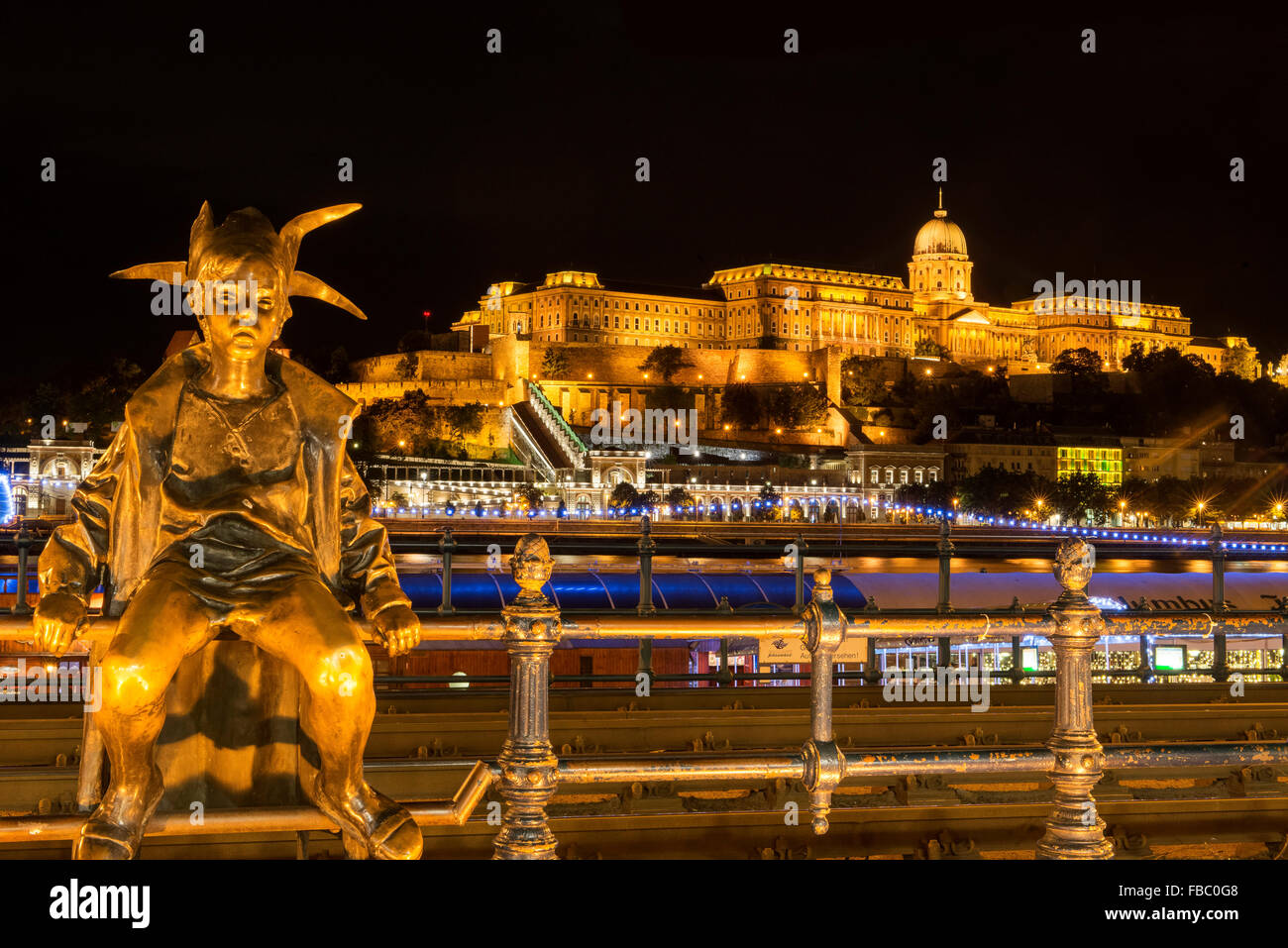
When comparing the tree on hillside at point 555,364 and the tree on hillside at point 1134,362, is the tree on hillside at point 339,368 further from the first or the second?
the tree on hillside at point 1134,362

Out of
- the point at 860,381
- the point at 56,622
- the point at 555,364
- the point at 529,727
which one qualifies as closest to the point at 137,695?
the point at 56,622

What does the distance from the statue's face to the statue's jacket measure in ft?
0.51

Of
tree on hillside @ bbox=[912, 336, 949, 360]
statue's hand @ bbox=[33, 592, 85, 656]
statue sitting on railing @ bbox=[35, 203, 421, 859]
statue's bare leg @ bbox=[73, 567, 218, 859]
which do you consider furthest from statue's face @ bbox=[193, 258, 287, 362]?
tree on hillside @ bbox=[912, 336, 949, 360]

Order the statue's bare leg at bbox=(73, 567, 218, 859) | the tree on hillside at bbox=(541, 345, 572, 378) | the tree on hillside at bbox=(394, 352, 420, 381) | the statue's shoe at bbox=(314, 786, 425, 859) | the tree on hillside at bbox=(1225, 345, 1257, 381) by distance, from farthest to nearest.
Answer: the tree on hillside at bbox=(1225, 345, 1257, 381), the tree on hillside at bbox=(541, 345, 572, 378), the tree on hillside at bbox=(394, 352, 420, 381), the statue's shoe at bbox=(314, 786, 425, 859), the statue's bare leg at bbox=(73, 567, 218, 859)

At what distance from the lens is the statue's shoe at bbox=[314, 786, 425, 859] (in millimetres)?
4559

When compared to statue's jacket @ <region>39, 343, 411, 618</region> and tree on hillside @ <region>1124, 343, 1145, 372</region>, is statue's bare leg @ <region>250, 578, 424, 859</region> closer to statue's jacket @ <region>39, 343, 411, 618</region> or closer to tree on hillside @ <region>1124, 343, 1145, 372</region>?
statue's jacket @ <region>39, 343, 411, 618</region>

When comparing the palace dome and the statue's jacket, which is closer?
the statue's jacket

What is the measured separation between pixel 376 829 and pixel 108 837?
0.77 meters

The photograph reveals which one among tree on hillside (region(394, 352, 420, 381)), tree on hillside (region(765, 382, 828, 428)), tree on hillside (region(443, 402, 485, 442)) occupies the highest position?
tree on hillside (region(394, 352, 420, 381))

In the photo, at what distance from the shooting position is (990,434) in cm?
11312

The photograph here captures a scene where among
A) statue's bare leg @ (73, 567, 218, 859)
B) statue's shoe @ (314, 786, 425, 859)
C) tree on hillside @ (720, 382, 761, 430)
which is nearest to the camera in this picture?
statue's bare leg @ (73, 567, 218, 859)
